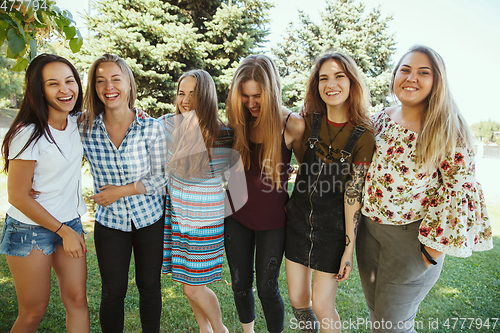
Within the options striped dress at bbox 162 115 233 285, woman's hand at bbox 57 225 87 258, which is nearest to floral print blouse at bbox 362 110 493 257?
striped dress at bbox 162 115 233 285

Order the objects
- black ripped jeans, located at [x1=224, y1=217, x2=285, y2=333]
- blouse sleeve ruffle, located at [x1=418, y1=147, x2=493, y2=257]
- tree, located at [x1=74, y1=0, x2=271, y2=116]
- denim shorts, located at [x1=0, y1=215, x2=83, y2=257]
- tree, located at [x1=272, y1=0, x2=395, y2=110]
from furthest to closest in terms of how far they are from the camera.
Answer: tree, located at [x1=272, y1=0, x2=395, y2=110], tree, located at [x1=74, y1=0, x2=271, y2=116], black ripped jeans, located at [x1=224, y1=217, x2=285, y2=333], denim shorts, located at [x1=0, y1=215, x2=83, y2=257], blouse sleeve ruffle, located at [x1=418, y1=147, x2=493, y2=257]

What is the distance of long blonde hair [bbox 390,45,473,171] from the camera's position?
1.64 meters

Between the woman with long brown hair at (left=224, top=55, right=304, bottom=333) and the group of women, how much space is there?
1 centimetres

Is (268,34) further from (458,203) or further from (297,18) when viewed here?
(458,203)

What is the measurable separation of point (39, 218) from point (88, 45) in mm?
5666

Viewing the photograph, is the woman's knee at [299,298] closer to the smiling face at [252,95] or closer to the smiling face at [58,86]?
the smiling face at [252,95]

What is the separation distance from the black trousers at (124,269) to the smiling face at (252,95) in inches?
42.1

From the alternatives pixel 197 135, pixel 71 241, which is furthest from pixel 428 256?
pixel 71 241

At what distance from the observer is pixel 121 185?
203 centimetres

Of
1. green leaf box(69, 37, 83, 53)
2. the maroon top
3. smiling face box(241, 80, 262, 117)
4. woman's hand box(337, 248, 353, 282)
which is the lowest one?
woman's hand box(337, 248, 353, 282)

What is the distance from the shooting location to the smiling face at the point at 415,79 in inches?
67.5

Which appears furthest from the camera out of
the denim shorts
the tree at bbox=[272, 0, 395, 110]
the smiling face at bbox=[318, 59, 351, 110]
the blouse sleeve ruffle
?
the tree at bbox=[272, 0, 395, 110]

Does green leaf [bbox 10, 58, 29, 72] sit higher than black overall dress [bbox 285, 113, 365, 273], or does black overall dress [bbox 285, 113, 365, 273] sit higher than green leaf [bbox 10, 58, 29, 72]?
green leaf [bbox 10, 58, 29, 72]

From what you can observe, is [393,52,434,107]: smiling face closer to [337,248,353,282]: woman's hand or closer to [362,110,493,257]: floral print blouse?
[362,110,493,257]: floral print blouse
